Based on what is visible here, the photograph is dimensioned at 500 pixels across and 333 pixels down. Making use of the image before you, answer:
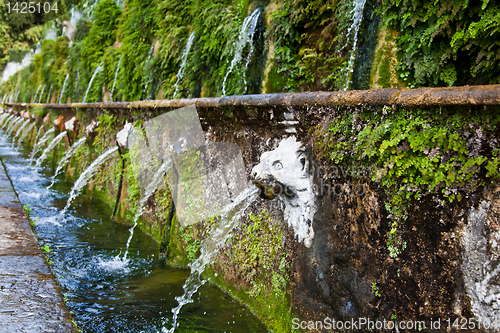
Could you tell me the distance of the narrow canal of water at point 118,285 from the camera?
3.78 m

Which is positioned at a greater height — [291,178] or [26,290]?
[291,178]

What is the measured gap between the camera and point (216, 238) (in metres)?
4.51

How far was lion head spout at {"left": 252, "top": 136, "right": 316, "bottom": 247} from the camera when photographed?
10.6 feet

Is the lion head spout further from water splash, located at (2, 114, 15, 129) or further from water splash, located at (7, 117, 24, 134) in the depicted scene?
water splash, located at (2, 114, 15, 129)

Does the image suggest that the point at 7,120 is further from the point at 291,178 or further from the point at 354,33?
the point at 291,178

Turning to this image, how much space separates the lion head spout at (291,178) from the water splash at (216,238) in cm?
47

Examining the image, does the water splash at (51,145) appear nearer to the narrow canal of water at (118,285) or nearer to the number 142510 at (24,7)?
the narrow canal of water at (118,285)

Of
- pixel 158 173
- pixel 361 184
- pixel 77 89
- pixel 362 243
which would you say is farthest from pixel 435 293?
pixel 77 89

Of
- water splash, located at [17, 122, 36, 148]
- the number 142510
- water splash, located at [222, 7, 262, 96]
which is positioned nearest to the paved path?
water splash, located at [222, 7, 262, 96]

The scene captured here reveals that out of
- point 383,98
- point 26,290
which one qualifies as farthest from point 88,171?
point 383,98

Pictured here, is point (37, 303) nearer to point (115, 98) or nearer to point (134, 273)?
point (134, 273)

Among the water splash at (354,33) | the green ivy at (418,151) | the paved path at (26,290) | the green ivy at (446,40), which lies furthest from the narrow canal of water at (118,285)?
the green ivy at (446,40)

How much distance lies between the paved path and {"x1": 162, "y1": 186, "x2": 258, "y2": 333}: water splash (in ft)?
4.61

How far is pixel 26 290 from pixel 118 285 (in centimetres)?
179
